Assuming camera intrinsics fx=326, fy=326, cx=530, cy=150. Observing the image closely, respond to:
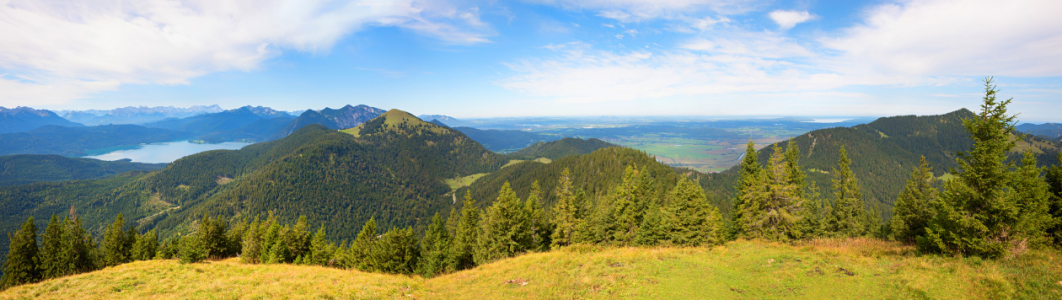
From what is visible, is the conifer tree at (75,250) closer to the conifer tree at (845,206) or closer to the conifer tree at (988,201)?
the conifer tree at (988,201)

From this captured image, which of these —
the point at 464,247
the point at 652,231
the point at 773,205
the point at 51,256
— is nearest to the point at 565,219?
the point at 652,231

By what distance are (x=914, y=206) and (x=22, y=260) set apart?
113524mm

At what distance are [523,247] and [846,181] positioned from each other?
46152 mm

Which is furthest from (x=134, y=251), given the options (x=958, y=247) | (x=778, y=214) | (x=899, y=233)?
(x=899, y=233)

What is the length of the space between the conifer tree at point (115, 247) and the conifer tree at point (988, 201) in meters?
94.3

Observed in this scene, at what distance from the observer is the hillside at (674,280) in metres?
14.5

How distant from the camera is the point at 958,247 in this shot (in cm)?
1836

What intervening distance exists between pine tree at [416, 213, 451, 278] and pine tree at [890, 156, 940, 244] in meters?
52.7

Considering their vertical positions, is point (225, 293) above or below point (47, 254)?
above

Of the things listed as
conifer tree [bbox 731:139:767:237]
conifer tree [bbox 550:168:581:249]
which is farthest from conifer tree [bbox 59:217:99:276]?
conifer tree [bbox 731:139:767:237]

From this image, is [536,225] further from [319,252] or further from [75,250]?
[75,250]

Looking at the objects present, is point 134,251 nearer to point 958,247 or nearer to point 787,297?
point 787,297

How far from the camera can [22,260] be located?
43.4m

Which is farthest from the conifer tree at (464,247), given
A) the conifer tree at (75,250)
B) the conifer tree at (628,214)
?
the conifer tree at (75,250)
